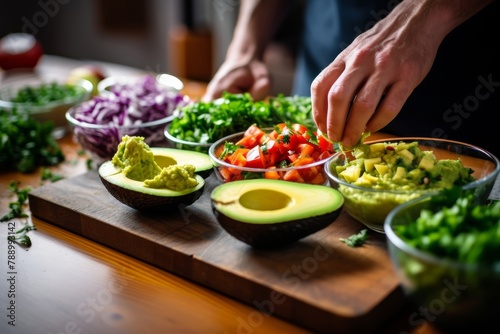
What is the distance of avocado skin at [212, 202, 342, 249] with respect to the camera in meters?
1.30

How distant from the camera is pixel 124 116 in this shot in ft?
7.07

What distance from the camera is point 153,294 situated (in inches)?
52.3

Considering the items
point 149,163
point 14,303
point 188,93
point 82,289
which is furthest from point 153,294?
point 188,93

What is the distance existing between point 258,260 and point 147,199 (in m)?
0.36

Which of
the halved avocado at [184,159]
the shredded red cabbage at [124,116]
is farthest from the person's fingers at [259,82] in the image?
the halved avocado at [184,159]

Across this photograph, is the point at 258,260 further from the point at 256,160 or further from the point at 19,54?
the point at 19,54

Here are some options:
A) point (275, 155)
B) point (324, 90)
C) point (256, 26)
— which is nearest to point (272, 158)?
point (275, 155)

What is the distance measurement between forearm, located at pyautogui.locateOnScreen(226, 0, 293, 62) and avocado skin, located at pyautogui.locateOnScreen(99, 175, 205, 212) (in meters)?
1.22

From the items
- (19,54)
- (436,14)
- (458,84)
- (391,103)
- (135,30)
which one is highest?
(436,14)

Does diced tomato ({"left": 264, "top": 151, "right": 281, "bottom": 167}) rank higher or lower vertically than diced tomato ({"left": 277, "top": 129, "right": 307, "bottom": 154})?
lower

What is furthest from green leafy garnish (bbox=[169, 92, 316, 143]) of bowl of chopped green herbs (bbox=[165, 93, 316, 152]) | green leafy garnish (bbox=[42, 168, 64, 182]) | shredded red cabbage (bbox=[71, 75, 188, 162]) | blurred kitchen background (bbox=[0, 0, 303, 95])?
blurred kitchen background (bbox=[0, 0, 303, 95])

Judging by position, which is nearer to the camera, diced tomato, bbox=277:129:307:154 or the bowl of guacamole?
the bowl of guacamole

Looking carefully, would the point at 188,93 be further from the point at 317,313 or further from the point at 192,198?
the point at 317,313

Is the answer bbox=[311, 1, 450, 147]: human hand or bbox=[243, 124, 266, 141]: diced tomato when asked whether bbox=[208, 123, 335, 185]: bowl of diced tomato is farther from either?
bbox=[311, 1, 450, 147]: human hand
